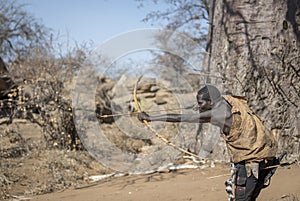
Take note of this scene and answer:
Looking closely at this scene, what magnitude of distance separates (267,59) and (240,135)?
3.35 metres

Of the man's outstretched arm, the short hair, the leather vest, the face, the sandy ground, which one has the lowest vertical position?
the sandy ground

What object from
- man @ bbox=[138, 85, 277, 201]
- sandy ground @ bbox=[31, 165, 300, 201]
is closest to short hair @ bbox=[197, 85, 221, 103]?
man @ bbox=[138, 85, 277, 201]

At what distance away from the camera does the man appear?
11.7ft

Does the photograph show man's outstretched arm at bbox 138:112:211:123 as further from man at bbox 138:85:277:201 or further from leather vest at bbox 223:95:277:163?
leather vest at bbox 223:95:277:163

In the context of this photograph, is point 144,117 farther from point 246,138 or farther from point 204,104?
point 246,138

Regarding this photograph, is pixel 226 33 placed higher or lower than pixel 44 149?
higher

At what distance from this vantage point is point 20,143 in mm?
8516

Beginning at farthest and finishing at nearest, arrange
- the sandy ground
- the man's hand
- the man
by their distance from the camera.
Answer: the sandy ground
the man's hand
the man

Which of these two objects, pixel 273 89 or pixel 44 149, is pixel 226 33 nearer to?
pixel 273 89

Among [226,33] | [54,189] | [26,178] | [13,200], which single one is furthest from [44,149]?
[226,33]

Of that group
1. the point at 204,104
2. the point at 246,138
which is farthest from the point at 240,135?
the point at 204,104

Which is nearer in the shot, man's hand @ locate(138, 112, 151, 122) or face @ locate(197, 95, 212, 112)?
face @ locate(197, 95, 212, 112)

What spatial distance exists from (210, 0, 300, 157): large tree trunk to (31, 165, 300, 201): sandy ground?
35.5 inches

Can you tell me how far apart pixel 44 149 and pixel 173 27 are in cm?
1090
